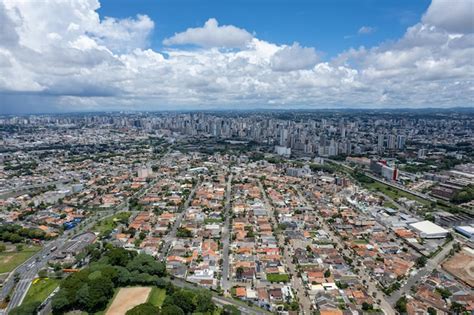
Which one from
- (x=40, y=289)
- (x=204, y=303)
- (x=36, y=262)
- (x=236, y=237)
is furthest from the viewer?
(x=236, y=237)

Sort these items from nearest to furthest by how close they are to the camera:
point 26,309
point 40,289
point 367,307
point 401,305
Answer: point 26,309 → point 401,305 → point 367,307 → point 40,289

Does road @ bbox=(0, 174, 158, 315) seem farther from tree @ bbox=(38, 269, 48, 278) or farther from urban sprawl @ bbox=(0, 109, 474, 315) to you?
tree @ bbox=(38, 269, 48, 278)

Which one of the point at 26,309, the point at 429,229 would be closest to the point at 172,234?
the point at 26,309

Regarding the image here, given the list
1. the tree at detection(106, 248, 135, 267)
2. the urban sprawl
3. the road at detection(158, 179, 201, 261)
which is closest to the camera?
the urban sprawl

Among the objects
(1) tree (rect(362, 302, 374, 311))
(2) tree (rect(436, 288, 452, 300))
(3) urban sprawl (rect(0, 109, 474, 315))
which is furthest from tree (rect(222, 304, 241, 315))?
(2) tree (rect(436, 288, 452, 300))

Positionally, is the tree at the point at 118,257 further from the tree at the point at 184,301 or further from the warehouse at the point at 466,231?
the warehouse at the point at 466,231

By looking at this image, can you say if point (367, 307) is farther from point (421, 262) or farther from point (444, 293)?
point (421, 262)
